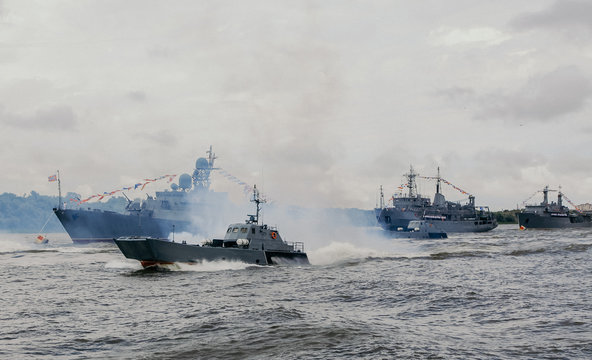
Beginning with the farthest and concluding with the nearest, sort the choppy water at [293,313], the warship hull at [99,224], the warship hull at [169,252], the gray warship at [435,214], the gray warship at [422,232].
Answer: the gray warship at [435,214] → the gray warship at [422,232] → the warship hull at [99,224] → the warship hull at [169,252] → the choppy water at [293,313]

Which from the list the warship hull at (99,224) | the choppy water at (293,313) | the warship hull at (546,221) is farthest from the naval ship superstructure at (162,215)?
the warship hull at (546,221)

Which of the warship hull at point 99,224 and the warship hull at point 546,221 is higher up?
the warship hull at point 99,224

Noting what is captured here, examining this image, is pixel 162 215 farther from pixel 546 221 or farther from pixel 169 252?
pixel 546 221

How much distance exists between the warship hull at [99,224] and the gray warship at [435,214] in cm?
6514

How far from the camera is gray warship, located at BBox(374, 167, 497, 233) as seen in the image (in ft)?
441

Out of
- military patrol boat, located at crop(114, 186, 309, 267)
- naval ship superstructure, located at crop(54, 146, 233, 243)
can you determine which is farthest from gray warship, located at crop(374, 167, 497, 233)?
military patrol boat, located at crop(114, 186, 309, 267)

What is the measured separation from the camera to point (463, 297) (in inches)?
1019

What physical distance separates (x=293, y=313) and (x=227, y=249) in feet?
53.3

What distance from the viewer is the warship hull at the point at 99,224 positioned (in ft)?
287

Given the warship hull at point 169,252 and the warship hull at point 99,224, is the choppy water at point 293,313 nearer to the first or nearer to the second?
the warship hull at point 169,252

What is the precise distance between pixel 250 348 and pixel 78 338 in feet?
19.8

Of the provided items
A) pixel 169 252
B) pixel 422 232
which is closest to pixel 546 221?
pixel 422 232

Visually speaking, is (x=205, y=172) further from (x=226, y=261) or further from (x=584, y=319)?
(x=584, y=319)

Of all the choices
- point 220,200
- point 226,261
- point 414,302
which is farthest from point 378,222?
point 414,302
